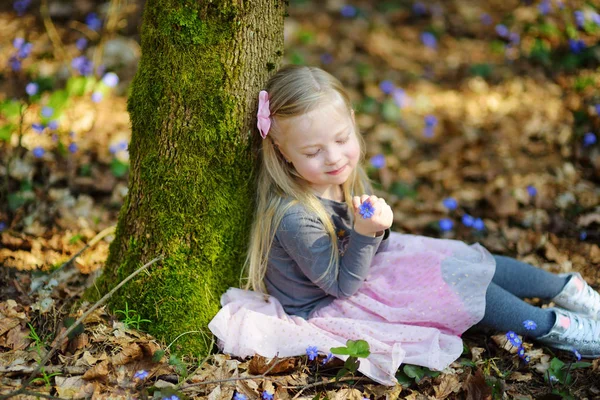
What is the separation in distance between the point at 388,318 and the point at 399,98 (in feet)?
9.84

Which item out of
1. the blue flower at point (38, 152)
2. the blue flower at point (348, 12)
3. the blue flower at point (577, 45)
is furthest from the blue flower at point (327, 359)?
the blue flower at point (348, 12)

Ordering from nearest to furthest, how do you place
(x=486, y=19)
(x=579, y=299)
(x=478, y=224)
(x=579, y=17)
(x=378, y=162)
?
(x=579, y=299), (x=478, y=224), (x=378, y=162), (x=579, y=17), (x=486, y=19)

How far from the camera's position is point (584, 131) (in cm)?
444

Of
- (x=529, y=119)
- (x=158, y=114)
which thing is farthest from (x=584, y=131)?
(x=158, y=114)

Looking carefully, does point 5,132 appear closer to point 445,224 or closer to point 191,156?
point 191,156

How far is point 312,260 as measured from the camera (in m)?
2.52

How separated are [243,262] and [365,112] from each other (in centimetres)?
282

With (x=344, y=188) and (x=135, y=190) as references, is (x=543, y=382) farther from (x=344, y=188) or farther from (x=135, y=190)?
(x=135, y=190)

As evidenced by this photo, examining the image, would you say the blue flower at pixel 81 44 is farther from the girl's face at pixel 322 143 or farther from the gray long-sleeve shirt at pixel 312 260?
the gray long-sleeve shirt at pixel 312 260

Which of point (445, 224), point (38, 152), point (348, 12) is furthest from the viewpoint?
point (348, 12)

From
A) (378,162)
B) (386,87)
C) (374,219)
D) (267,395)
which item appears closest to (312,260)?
(374,219)

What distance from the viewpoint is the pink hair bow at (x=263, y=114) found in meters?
2.44

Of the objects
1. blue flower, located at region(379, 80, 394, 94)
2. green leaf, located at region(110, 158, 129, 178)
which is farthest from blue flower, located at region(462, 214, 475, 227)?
green leaf, located at region(110, 158, 129, 178)

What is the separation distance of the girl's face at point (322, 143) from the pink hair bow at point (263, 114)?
0.24 ft
